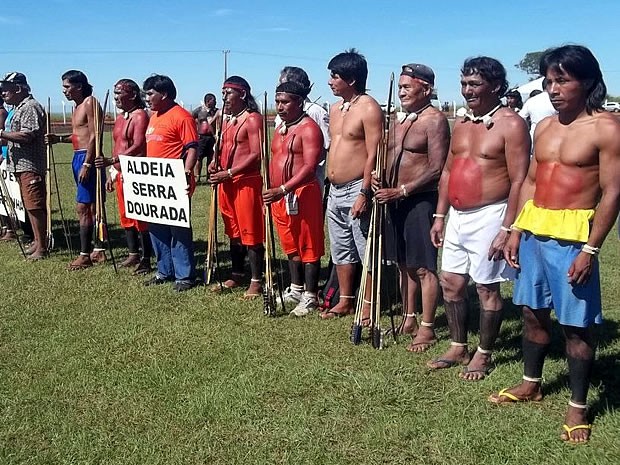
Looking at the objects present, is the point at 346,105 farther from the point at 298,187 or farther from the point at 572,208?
the point at 572,208

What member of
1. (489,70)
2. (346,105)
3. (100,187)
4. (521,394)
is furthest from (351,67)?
(100,187)

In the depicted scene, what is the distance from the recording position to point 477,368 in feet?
15.4

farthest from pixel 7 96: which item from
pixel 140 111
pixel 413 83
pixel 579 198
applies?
pixel 579 198

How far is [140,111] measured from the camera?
739 cm

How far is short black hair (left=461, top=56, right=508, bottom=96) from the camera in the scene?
426 cm

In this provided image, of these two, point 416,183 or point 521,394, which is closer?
point 521,394

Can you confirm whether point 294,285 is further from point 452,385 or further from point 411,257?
point 452,385

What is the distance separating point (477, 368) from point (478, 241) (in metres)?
0.92

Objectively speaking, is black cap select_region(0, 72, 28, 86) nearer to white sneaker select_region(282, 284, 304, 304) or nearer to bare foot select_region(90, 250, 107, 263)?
bare foot select_region(90, 250, 107, 263)

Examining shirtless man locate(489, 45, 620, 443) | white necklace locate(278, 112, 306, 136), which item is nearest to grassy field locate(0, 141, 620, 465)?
shirtless man locate(489, 45, 620, 443)

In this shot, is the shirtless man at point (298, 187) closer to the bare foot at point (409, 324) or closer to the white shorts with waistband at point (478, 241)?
the bare foot at point (409, 324)

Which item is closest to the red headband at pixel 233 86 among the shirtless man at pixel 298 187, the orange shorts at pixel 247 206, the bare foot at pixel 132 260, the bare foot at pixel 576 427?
the shirtless man at pixel 298 187

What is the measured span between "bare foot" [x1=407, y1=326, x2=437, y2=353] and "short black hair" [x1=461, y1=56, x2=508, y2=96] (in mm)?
1999

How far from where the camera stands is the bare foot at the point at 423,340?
5250mm
